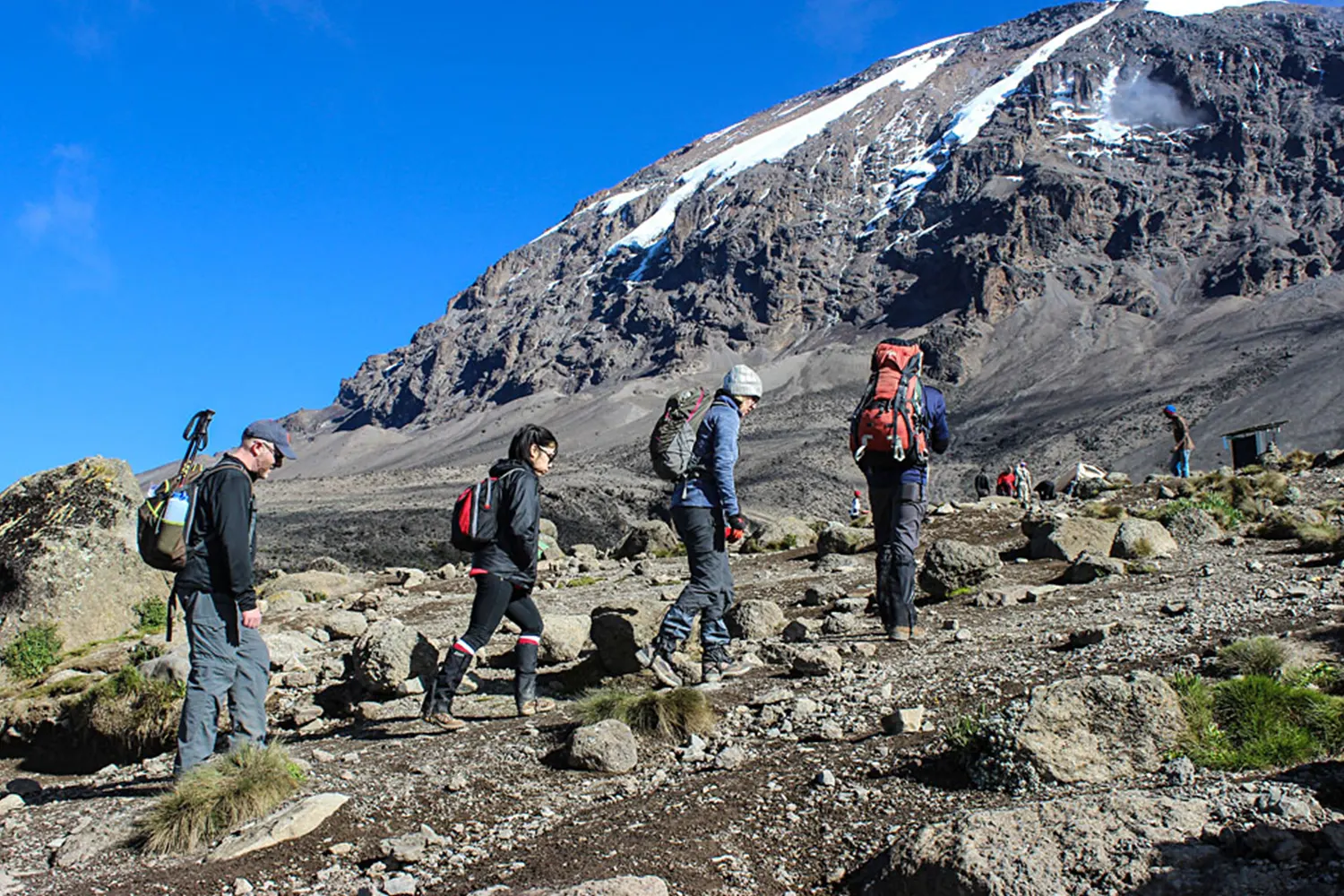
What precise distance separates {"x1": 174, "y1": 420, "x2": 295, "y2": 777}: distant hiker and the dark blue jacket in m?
3.52

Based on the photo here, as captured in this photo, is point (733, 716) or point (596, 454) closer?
point (733, 716)

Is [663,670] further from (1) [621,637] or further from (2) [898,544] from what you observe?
(2) [898,544]

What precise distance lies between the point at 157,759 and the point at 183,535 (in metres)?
2.47

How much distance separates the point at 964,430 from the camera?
96438 millimetres

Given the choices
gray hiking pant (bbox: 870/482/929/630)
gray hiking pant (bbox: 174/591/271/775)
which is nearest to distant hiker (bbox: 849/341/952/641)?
gray hiking pant (bbox: 870/482/929/630)

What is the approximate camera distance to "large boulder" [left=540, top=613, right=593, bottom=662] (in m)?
7.77

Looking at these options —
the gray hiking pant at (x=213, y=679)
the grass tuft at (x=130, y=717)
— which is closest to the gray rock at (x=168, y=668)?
the grass tuft at (x=130, y=717)

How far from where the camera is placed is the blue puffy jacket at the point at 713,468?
634 centimetres

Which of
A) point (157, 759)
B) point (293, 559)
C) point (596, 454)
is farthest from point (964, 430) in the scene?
point (157, 759)

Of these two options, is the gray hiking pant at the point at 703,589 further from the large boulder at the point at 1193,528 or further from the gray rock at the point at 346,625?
the large boulder at the point at 1193,528

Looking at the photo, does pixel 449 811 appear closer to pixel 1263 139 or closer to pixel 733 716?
pixel 733 716

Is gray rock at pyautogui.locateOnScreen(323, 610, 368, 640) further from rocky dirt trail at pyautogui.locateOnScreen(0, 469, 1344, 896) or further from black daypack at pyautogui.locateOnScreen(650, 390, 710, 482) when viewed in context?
black daypack at pyautogui.locateOnScreen(650, 390, 710, 482)

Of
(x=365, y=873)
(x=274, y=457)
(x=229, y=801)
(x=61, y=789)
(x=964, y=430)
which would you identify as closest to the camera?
(x=365, y=873)

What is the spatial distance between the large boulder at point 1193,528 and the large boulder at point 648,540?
28.4ft
